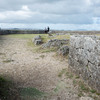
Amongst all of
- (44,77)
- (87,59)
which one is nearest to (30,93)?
(44,77)

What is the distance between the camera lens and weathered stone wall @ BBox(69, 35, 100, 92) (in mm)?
6416

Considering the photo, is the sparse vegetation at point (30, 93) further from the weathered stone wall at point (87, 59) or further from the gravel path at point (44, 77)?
the weathered stone wall at point (87, 59)

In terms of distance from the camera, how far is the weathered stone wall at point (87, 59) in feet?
21.0

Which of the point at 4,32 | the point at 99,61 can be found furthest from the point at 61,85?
the point at 4,32

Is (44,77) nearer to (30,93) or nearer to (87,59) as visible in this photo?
(30,93)

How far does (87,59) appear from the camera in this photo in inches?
285

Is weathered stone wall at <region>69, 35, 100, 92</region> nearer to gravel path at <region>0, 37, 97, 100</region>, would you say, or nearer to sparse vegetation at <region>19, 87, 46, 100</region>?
gravel path at <region>0, 37, 97, 100</region>

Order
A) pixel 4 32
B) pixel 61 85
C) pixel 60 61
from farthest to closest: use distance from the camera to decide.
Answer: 1. pixel 4 32
2. pixel 60 61
3. pixel 61 85

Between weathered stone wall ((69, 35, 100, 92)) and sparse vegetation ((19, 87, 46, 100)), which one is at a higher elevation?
weathered stone wall ((69, 35, 100, 92))

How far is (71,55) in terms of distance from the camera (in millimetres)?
9305

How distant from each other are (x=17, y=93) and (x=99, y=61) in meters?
3.82

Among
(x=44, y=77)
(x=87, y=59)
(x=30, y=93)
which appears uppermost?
(x=87, y=59)

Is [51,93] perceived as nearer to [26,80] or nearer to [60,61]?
[26,80]

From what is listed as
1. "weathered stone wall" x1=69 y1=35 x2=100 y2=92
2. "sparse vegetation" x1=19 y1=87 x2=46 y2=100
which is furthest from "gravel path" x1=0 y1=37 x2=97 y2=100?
"weathered stone wall" x1=69 y1=35 x2=100 y2=92
